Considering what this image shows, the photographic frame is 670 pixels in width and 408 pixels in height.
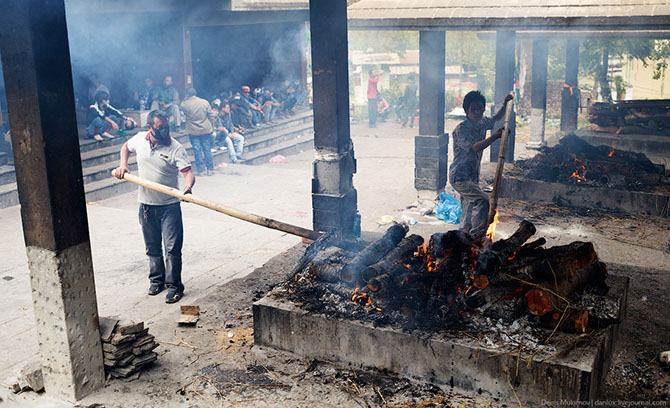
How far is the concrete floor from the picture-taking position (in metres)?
6.83

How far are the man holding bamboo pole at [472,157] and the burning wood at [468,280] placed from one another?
1788mm

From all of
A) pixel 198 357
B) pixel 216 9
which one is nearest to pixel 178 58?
pixel 216 9

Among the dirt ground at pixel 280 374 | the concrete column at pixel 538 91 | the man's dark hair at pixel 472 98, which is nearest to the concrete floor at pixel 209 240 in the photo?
the dirt ground at pixel 280 374

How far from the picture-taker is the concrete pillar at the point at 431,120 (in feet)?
35.6

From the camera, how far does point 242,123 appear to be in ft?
62.6

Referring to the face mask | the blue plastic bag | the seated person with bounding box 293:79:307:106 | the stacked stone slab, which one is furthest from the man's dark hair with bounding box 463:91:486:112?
the seated person with bounding box 293:79:307:106

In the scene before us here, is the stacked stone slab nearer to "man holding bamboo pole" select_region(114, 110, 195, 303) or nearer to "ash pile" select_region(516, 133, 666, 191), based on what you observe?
"man holding bamboo pole" select_region(114, 110, 195, 303)

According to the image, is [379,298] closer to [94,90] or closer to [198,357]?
[198,357]

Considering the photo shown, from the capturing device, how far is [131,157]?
14844mm

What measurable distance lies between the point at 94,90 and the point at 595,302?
47.9 ft

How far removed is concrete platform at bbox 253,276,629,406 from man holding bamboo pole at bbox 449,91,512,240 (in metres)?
2.33

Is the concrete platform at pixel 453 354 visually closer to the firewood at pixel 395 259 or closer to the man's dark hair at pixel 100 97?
the firewood at pixel 395 259

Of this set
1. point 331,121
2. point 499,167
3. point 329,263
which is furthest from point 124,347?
point 499,167

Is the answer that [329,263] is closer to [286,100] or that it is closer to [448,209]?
[448,209]
